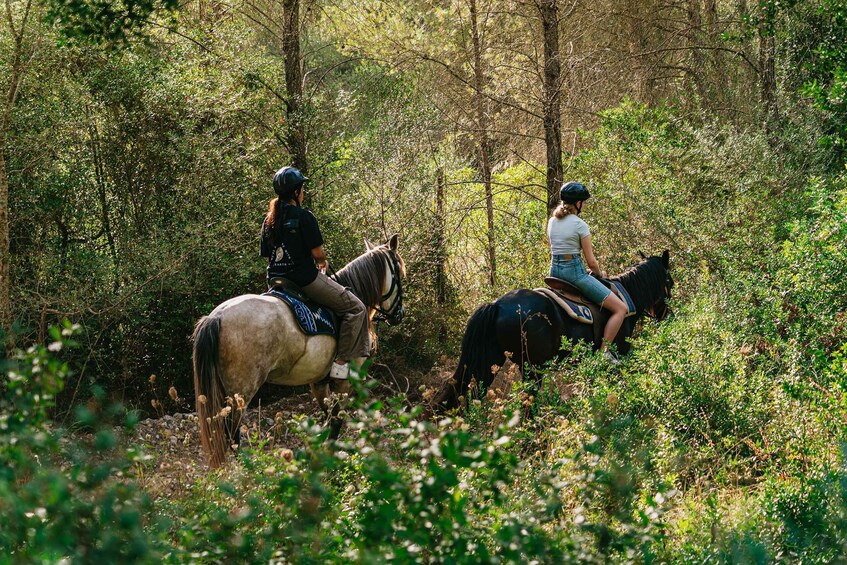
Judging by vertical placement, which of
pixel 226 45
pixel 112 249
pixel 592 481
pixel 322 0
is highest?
pixel 322 0

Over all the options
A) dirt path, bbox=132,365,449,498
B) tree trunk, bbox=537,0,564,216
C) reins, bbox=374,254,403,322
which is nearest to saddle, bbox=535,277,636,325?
reins, bbox=374,254,403,322

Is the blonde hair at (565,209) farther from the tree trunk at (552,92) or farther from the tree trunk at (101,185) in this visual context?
the tree trunk at (101,185)

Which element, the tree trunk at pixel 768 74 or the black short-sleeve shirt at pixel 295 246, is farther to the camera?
the tree trunk at pixel 768 74

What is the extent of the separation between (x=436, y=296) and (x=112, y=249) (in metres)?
4.54

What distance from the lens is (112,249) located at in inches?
→ 427

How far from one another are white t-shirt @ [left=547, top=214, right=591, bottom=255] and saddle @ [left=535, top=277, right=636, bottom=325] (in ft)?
1.18

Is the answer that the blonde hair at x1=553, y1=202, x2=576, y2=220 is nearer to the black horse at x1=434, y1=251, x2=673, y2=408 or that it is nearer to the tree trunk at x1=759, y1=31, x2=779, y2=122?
the black horse at x1=434, y1=251, x2=673, y2=408

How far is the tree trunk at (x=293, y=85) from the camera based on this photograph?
37.9 ft

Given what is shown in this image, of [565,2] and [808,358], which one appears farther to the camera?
[565,2]

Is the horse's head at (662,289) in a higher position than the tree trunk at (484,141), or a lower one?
lower

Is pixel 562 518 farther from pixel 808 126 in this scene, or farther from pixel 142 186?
pixel 808 126

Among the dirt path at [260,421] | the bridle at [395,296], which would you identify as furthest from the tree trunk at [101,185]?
the bridle at [395,296]

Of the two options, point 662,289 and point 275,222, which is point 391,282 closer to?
point 275,222

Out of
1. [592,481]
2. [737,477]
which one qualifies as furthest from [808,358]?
[592,481]
